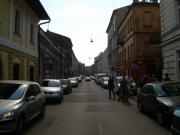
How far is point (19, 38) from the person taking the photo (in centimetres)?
1969

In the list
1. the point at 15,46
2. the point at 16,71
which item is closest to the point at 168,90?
the point at 15,46

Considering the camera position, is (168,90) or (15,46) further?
(15,46)

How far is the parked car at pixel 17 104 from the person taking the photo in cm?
852

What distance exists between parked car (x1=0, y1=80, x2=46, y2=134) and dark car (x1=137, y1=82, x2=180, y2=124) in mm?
4131

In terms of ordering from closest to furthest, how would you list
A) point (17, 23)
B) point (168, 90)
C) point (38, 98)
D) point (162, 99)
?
point (162, 99) < point (38, 98) < point (168, 90) < point (17, 23)

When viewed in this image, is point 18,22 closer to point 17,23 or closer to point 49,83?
point 17,23

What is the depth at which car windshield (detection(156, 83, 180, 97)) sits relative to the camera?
11925mm

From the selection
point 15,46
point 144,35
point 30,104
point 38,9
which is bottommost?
point 30,104

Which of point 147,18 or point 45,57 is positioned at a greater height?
point 147,18

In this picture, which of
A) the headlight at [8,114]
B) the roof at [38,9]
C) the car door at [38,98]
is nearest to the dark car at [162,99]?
the car door at [38,98]

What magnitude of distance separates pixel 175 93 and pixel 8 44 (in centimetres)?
902

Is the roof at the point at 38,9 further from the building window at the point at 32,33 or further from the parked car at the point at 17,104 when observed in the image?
the parked car at the point at 17,104

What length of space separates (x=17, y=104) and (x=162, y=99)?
4.95 meters

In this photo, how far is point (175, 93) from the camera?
11.9 meters
